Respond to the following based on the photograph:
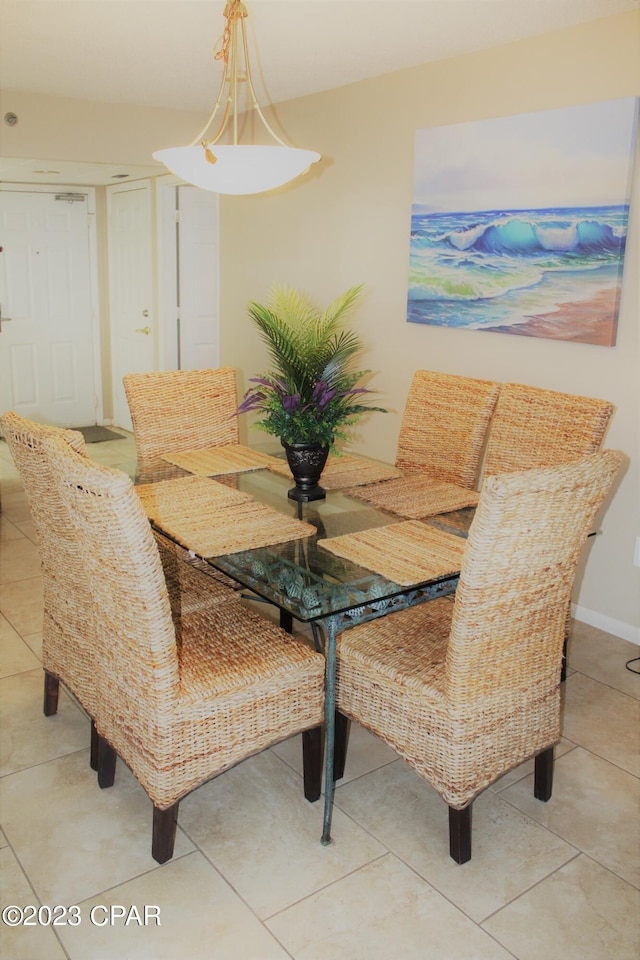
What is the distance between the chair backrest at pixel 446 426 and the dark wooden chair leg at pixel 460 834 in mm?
1396

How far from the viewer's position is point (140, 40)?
133 inches

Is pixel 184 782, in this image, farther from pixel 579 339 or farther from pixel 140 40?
pixel 140 40

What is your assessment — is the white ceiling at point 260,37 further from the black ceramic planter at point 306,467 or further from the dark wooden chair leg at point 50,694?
the dark wooden chair leg at point 50,694

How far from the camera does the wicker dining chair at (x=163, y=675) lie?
175 centimetres

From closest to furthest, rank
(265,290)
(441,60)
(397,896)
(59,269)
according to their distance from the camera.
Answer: (397,896) < (441,60) < (265,290) < (59,269)

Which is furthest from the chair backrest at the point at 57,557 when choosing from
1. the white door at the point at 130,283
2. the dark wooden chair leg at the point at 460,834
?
the white door at the point at 130,283

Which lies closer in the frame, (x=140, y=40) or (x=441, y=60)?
(x=140, y=40)

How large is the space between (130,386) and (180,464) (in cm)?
43

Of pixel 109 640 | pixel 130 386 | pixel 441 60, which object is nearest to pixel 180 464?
pixel 130 386

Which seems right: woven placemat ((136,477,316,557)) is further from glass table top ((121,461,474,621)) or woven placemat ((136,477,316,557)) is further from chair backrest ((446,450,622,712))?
chair backrest ((446,450,622,712))

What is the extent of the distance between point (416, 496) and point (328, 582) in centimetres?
79

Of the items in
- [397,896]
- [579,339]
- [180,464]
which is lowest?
[397,896]

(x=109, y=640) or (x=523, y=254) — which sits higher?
(x=523, y=254)

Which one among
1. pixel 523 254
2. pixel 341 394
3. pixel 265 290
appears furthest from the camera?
pixel 265 290
